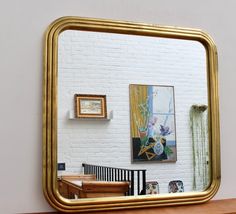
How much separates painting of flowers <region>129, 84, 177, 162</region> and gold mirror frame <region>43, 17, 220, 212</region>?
17 centimetres

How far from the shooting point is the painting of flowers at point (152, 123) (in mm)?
1416

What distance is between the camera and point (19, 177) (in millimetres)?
1274

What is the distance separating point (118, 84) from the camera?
4.65 ft

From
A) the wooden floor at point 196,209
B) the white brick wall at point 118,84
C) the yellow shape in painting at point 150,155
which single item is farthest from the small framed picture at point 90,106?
the wooden floor at point 196,209

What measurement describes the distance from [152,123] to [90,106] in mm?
273

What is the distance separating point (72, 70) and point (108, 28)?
0.24 m

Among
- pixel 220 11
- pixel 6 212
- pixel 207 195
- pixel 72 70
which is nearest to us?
pixel 6 212

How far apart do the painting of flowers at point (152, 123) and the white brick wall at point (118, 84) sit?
24mm

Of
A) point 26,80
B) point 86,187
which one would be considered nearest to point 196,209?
point 86,187

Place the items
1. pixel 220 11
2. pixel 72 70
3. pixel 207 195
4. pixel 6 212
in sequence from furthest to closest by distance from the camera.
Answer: pixel 220 11
pixel 207 195
pixel 72 70
pixel 6 212

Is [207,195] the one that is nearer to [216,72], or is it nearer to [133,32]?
[216,72]

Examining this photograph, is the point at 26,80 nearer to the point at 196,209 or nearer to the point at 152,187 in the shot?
the point at 152,187

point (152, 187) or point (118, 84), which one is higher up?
point (118, 84)

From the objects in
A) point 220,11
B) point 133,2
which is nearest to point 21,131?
point 133,2
